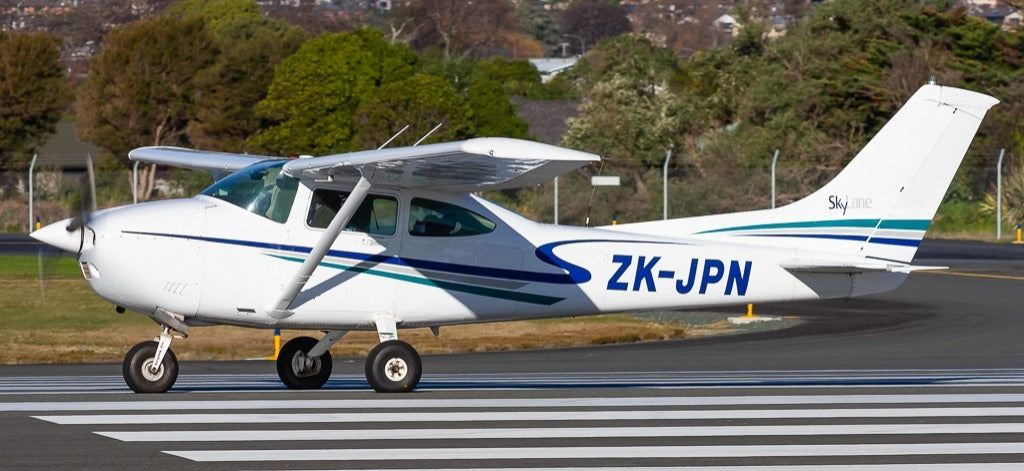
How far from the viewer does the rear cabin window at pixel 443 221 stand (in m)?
14.2

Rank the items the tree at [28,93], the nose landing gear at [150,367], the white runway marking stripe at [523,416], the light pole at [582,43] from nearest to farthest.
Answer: the white runway marking stripe at [523,416], the nose landing gear at [150,367], the tree at [28,93], the light pole at [582,43]

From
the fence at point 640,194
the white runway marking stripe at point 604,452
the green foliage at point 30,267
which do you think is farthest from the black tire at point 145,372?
the fence at point 640,194

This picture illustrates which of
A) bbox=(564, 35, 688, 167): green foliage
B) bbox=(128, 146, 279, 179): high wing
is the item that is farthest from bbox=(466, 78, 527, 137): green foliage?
bbox=(128, 146, 279, 179): high wing

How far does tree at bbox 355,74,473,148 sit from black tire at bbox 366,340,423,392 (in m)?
42.3

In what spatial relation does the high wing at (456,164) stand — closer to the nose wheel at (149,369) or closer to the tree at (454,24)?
the nose wheel at (149,369)

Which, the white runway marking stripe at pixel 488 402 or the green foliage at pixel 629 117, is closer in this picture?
the white runway marking stripe at pixel 488 402

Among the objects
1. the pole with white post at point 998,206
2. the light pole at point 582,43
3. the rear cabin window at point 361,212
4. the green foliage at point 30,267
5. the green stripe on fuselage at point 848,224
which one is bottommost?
the green foliage at point 30,267

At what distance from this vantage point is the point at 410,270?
14195mm

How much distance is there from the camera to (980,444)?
10.8 m

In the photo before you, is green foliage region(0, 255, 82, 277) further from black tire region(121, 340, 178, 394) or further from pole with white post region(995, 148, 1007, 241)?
pole with white post region(995, 148, 1007, 241)

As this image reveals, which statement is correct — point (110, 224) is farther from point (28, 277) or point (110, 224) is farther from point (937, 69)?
point (937, 69)

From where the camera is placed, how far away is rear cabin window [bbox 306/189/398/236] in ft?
45.6

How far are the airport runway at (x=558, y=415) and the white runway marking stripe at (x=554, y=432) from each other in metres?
Result: 0.02

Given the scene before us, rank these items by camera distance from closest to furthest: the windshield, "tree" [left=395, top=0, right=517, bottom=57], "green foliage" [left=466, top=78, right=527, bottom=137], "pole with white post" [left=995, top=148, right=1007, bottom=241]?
the windshield < "pole with white post" [left=995, top=148, right=1007, bottom=241] < "green foliage" [left=466, top=78, right=527, bottom=137] < "tree" [left=395, top=0, right=517, bottom=57]
